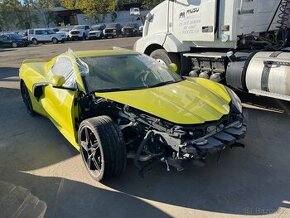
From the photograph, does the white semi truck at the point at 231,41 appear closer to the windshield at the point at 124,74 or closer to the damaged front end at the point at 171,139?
the windshield at the point at 124,74

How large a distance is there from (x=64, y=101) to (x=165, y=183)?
175cm

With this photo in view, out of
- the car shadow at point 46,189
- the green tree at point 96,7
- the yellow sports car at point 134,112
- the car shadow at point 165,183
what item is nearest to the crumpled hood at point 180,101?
the yellow sports car at point 134,112

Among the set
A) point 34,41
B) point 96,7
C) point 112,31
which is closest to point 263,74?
point 112,31

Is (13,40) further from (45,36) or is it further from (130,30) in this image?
(130,30)

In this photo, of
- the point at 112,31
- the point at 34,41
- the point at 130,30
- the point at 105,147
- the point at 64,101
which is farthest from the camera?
the point at 130,30

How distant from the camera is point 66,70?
4879 mm

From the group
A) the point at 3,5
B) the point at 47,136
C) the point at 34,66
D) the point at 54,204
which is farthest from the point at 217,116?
the point at 3,5

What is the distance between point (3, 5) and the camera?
167 feet

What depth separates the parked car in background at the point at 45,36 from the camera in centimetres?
3416

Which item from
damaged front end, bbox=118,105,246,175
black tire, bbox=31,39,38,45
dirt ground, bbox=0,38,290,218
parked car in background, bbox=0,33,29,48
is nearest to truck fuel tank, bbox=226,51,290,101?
dirt ground, bbox=0,38,290,218

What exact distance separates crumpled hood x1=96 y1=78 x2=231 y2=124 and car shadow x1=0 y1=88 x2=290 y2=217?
30.0 inches

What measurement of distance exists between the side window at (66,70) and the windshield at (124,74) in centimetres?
21

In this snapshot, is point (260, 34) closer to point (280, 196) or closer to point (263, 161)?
point (263, 161)

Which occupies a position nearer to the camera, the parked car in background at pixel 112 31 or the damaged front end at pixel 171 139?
the damaged front end at pixel 171 139
